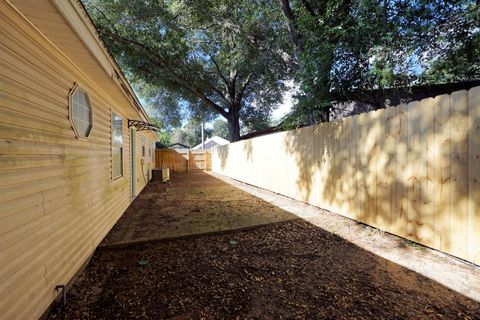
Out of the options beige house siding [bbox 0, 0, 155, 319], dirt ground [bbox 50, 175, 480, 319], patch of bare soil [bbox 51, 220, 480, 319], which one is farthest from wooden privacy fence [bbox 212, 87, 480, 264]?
beige house siding [bbox 0, 0, 155, 319]

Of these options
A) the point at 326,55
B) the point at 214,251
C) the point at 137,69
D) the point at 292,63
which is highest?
the point at 137,69

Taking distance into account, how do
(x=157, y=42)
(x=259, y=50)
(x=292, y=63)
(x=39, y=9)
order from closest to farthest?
1. (x=39, y=9)
2. (x=292, y=63)
3. (x=259, y=50)
4. (x=157, y=42)

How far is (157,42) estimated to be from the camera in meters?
10.4

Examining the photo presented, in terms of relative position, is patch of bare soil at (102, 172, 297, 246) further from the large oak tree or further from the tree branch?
the tree branch

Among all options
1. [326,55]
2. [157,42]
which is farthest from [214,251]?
[157,42]

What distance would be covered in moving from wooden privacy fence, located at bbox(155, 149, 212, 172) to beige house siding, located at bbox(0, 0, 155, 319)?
12940 mm

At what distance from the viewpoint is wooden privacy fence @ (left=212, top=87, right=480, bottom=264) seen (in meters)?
2.42

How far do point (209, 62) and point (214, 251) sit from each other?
12448mm

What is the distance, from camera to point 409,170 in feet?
9.86

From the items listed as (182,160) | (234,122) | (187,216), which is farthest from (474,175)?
(182,160)

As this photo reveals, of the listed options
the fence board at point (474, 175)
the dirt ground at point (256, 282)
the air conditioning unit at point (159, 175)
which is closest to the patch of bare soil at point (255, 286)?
the dirt ground at point (256, 282)

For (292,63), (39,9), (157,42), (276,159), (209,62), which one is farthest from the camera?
(209,62)

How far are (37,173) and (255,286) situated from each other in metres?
2.19

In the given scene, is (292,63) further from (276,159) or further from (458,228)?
(458,228)
